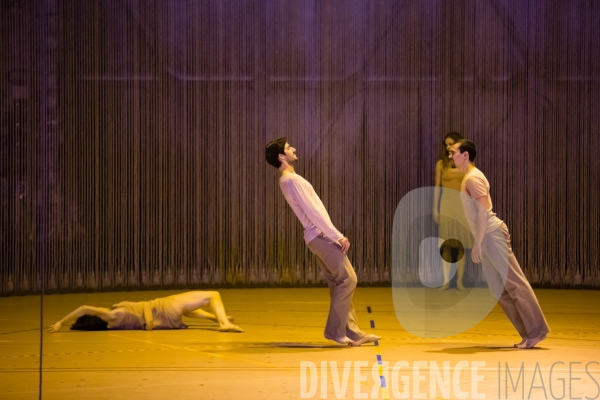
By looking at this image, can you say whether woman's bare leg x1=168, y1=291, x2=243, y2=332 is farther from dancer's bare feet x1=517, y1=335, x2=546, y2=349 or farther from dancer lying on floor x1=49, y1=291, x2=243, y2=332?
dancer's bare feet x1=517, y1=335, x2=546, y2=349

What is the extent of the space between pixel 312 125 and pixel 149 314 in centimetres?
383

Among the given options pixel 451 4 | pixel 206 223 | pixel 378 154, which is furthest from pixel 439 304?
pixel 451 4

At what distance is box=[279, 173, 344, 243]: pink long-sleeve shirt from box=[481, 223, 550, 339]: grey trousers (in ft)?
3.18

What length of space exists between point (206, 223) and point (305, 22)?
2.50 m

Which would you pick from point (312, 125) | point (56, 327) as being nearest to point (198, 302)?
point (56, 327)

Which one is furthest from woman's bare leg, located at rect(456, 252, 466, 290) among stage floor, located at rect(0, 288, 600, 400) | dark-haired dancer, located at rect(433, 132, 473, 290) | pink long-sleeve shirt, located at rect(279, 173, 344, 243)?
pink long-sleeve shirt, located at rect(279, 173, 344, 243)

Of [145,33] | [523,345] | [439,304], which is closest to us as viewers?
[523,345]

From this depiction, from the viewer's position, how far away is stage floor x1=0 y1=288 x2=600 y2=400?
4.35 meters

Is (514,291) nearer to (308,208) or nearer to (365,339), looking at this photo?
(365,339)

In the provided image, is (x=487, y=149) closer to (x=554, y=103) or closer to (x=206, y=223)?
(x=554, y=103)

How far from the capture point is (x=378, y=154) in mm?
9859

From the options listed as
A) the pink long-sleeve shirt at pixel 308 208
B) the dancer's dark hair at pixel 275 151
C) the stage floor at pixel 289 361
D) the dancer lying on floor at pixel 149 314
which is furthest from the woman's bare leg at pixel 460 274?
the dancer's dark hair at pixel 275 151

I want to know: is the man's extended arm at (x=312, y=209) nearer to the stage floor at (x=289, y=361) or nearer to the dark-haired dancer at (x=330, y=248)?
the dark-haired dancer at (x=330, y=248)

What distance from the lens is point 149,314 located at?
21.8 feet
